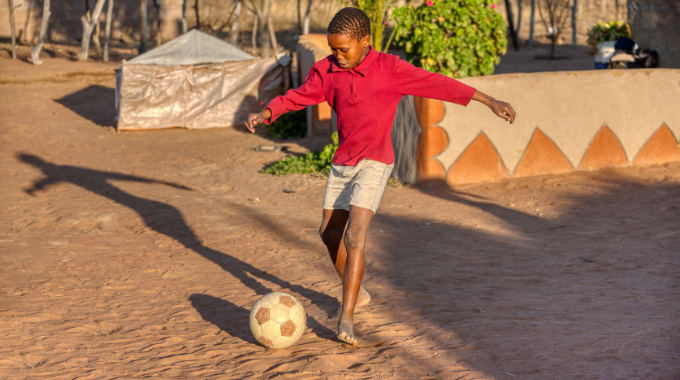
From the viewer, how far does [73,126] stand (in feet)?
43.9

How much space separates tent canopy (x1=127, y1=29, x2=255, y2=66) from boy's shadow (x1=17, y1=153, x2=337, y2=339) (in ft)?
13.8

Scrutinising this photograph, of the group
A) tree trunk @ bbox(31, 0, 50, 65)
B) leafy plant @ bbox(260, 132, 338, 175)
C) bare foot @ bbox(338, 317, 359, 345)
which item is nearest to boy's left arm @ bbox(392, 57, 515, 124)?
bare foot @ bbox(338, 317, 359, 345)

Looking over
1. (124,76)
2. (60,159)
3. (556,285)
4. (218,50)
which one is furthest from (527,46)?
(556,285)

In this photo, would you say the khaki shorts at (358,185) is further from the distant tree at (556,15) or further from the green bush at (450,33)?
the distant tree at (556,15)

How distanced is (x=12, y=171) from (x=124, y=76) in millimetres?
4071

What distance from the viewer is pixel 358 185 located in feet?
11.9

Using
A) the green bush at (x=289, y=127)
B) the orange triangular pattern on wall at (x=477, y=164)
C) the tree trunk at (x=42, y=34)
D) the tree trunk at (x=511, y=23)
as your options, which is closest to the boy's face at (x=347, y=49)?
the orange triangular pattern on wall at (x=477, y=164)

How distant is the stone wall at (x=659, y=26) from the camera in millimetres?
10281

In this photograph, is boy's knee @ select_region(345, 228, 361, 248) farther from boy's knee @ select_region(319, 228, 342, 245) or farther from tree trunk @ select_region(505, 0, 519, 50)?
tree trunk @ select_region(505, 0, 519, 50)

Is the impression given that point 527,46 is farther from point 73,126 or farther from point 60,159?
point 60,159

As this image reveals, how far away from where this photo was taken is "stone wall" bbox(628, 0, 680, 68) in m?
10.3

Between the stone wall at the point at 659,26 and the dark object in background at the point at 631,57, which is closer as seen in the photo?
the stone wall at the point at 659,26

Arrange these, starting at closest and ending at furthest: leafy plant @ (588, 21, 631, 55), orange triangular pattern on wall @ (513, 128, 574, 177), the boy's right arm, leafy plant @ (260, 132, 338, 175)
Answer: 1. the boy's right arm
2. orange triangular pattern on wall @ (513, 128, 574, 177)
3. leafy plant @ (260, 132, 338, 175)
4. leafy plant @ (588, 21, 631, 55)

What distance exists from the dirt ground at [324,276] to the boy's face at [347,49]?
161 centimetres
